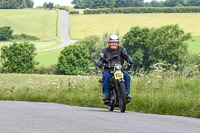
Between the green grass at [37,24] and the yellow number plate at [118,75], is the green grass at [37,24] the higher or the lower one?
the lower one

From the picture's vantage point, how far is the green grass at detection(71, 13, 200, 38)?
436ft

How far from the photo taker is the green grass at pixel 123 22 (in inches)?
5236

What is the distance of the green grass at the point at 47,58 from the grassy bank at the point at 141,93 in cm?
8228

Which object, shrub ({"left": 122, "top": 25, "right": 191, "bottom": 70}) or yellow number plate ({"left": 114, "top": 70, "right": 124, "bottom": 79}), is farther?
shrub ({"left": 122, "top": 25, "right": 191, "bottom": 70})

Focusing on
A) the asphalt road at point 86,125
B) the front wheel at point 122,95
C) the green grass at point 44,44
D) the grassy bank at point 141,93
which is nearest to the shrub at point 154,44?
the green grass at point 44,44

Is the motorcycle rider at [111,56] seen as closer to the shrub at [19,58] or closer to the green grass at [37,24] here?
the shrub at [19,58]

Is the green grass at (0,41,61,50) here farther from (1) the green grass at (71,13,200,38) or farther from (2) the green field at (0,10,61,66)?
(1) the green grass at (71,13,200,38)

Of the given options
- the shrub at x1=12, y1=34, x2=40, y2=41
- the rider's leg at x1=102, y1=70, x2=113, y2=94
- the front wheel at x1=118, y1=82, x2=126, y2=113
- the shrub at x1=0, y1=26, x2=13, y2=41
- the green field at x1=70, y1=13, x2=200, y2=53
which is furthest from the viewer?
the shrub at x1=12, y1=34, x2=40, y2=41

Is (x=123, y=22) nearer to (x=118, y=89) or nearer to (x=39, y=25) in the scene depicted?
(x=39, y=25)

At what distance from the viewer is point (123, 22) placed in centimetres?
14650

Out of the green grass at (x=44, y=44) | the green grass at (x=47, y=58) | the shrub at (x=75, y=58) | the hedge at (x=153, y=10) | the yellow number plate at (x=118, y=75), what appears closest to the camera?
the yellow number plate at (x=118, y=75)

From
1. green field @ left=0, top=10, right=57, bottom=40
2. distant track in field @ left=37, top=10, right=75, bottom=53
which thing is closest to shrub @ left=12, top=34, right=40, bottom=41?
green field @ left=0, top=10, right=57, bottom=40

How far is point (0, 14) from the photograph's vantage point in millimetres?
173500

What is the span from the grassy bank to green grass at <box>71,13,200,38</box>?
11233cm
